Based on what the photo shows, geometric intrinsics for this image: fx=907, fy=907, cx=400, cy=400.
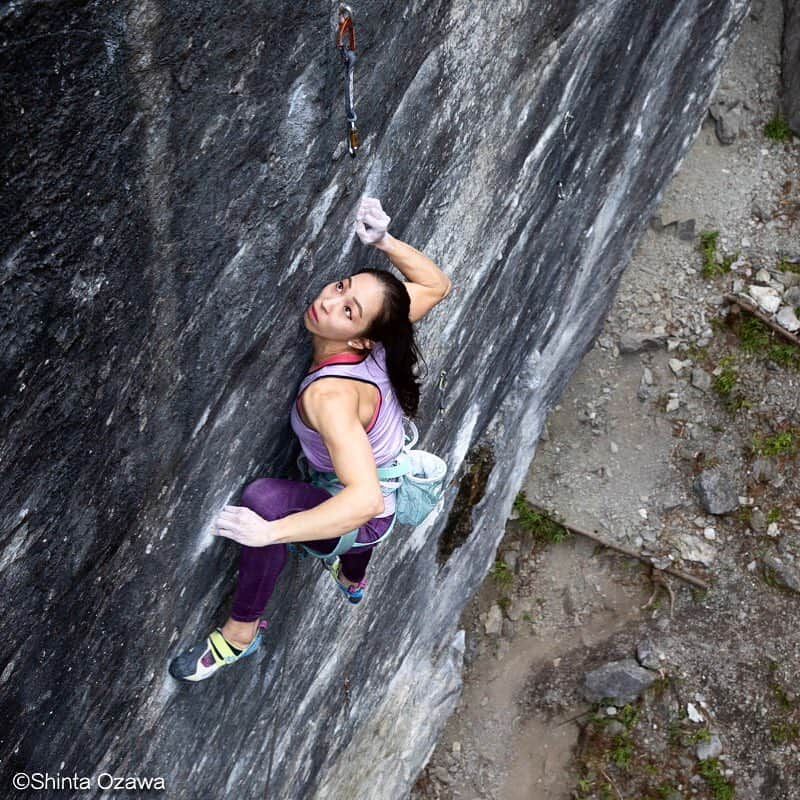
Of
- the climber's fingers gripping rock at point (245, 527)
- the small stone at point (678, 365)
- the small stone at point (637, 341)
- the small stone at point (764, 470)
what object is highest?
the climber's fingers gripping rock at point (245, 527)

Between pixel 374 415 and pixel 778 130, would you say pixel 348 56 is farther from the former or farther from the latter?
pixel 778 130

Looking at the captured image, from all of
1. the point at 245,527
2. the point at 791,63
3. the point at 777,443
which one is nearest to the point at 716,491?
the point at 777,443

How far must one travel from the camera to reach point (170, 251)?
2.78 meters

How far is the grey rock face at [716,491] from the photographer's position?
8.89 meters

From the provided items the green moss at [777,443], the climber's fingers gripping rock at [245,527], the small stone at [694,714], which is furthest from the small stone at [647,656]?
the climber's fingers gripping rock at [245,527]

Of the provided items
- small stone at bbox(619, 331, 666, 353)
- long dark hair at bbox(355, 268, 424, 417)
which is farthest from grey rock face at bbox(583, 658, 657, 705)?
long dark hair at bbox(355, 268, 424, 417)

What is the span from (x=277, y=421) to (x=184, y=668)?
1.11 metres

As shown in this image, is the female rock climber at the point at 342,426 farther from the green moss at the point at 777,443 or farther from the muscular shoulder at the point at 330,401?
the green moss at the point at 777,443

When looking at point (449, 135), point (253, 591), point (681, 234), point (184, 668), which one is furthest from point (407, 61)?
point (681, 234)

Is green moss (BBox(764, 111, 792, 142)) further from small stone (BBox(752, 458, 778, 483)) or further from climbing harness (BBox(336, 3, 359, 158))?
climbing harness (BBox(336, 3, 359, 158))

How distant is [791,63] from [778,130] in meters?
0.72

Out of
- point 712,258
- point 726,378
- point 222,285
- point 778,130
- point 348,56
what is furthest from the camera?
point 778,130

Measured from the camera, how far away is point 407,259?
3920mm

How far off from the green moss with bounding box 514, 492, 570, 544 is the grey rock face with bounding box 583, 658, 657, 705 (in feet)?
4.24
